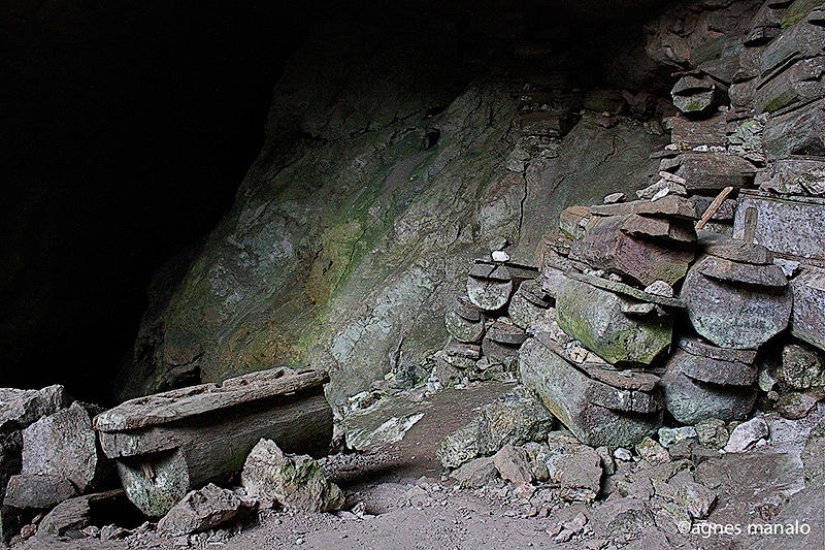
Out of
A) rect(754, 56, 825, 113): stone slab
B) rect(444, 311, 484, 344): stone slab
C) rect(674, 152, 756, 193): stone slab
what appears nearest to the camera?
rect(754, 56, 825, 113): stone slab

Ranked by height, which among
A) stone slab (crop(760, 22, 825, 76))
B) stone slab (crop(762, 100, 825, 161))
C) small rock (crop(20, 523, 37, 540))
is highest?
stone slab (crop(760, 22, 825, 76))

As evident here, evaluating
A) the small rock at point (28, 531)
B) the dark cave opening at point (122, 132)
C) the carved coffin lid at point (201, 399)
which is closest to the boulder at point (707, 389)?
the carved coffin lid at point (201, 399)

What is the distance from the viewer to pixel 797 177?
4.77 meters

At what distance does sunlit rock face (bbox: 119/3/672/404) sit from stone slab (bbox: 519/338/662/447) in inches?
105

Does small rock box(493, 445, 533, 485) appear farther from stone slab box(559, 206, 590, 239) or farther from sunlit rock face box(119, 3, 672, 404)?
sunlit rock face box(119, 3, 672, 404)

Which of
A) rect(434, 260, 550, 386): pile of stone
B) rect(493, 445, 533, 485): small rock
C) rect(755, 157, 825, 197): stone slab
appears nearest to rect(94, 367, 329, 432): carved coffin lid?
rect(493, 445, 533, 485): small rock

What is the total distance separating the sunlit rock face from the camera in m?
8.11

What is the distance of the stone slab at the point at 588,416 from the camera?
15.4 ft

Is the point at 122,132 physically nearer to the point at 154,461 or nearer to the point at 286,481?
the point at 154,461

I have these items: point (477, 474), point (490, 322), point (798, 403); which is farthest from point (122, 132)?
point (798, 403)

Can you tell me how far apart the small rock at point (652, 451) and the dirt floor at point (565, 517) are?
0.30ft

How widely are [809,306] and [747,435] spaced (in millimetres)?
968

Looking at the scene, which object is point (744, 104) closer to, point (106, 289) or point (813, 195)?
point (813, 195)

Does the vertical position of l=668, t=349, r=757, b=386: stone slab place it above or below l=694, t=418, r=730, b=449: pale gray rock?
above
